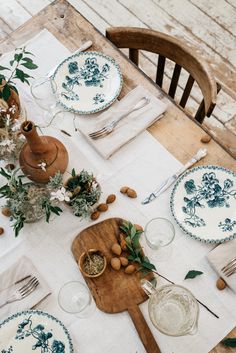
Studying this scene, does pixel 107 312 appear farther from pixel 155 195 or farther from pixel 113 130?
pixel 113 130

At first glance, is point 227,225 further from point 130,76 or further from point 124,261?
point 130,76

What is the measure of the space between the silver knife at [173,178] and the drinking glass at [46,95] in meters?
0.45

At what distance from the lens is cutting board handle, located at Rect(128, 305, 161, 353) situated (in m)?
1.19

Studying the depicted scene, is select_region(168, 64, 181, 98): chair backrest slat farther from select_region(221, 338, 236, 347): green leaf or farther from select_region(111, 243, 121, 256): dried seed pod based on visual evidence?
select_region(221, 338, 236, 347): green leaf

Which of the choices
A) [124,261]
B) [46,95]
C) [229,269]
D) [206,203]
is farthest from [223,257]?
[46,95]

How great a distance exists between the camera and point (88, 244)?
4.39ft

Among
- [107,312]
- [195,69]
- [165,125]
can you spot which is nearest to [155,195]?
[165,125]

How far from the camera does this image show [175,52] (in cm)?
162

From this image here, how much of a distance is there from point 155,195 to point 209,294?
0.34m

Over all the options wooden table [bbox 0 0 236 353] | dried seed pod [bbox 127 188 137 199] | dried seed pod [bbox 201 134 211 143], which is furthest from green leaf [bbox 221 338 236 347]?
dried seed pod [bbox 201 134 211 143]

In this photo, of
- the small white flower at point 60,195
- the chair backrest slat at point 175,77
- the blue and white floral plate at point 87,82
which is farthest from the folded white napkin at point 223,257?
the chair backrest slat at point 175,77

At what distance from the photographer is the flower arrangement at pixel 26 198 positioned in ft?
4.13

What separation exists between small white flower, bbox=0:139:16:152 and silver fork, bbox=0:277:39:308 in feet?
1.28

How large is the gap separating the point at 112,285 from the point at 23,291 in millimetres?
259
